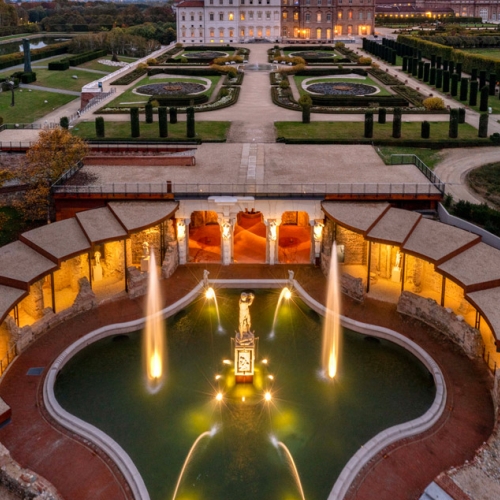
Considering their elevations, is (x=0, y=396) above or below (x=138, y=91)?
below

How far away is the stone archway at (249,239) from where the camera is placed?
32.2 m

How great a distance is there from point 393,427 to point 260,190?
14.6 meters

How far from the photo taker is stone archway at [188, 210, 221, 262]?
32362mm

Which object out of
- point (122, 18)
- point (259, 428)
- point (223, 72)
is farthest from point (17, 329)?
point (122, 18)

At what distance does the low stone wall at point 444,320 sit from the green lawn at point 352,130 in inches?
766

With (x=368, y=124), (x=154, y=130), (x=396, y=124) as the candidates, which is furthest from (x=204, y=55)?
(x=396, y=124)

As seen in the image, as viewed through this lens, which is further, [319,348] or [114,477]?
[319,348]

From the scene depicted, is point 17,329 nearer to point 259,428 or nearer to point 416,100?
point 259,428

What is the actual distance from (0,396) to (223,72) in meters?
59.9

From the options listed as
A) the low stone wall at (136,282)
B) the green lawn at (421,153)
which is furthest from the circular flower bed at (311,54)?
the low stone wall at (136,282)

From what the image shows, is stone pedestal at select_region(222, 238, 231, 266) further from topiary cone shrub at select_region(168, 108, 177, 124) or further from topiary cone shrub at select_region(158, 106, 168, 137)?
topiary cone shrub at select_region(168, 108, 177, 124)

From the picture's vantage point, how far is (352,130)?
1817 inches

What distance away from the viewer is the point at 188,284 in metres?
→ 29.2

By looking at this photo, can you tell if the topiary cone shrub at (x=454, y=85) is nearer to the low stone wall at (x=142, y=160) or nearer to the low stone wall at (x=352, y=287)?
the low stone wall at (x=142, y=160)
